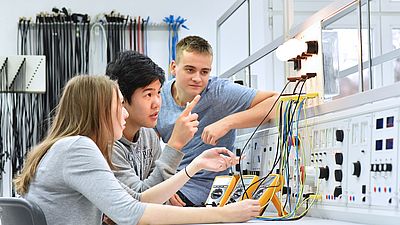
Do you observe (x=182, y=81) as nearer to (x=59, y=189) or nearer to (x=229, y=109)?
(x=229, y=109)

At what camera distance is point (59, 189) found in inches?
84.4

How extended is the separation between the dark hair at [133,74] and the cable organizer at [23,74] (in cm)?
349

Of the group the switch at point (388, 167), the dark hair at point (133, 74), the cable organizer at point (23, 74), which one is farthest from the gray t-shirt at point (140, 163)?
the cable organizer at point (23, 74)

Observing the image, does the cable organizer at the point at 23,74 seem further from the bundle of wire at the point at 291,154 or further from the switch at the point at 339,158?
the switch at the point at 339,158

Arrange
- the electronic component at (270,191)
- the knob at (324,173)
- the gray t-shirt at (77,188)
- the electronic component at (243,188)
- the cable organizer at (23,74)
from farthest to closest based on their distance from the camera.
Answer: the cable organizer at (23,74)
the electronic component at (243,188)
the electronic component at (270,191)
the knob at (324,173)
the gray t-shirt at (77,188)

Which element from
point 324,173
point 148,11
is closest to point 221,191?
point 324,173

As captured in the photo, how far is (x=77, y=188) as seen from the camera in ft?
6.87

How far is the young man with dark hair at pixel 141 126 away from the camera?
2732 millimetres

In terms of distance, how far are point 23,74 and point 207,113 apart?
3.32 metres

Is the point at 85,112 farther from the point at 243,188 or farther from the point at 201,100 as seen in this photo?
the point at 201,100

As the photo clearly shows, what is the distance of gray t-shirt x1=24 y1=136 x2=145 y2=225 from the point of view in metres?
Result: 2.07

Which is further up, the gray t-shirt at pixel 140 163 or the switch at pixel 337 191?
the gray t-shirt at pixel 140 163

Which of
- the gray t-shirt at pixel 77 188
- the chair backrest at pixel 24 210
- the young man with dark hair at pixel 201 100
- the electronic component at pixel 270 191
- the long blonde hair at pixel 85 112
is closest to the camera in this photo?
the chair backrest at pixel 24 210

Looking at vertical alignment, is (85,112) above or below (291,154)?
above
